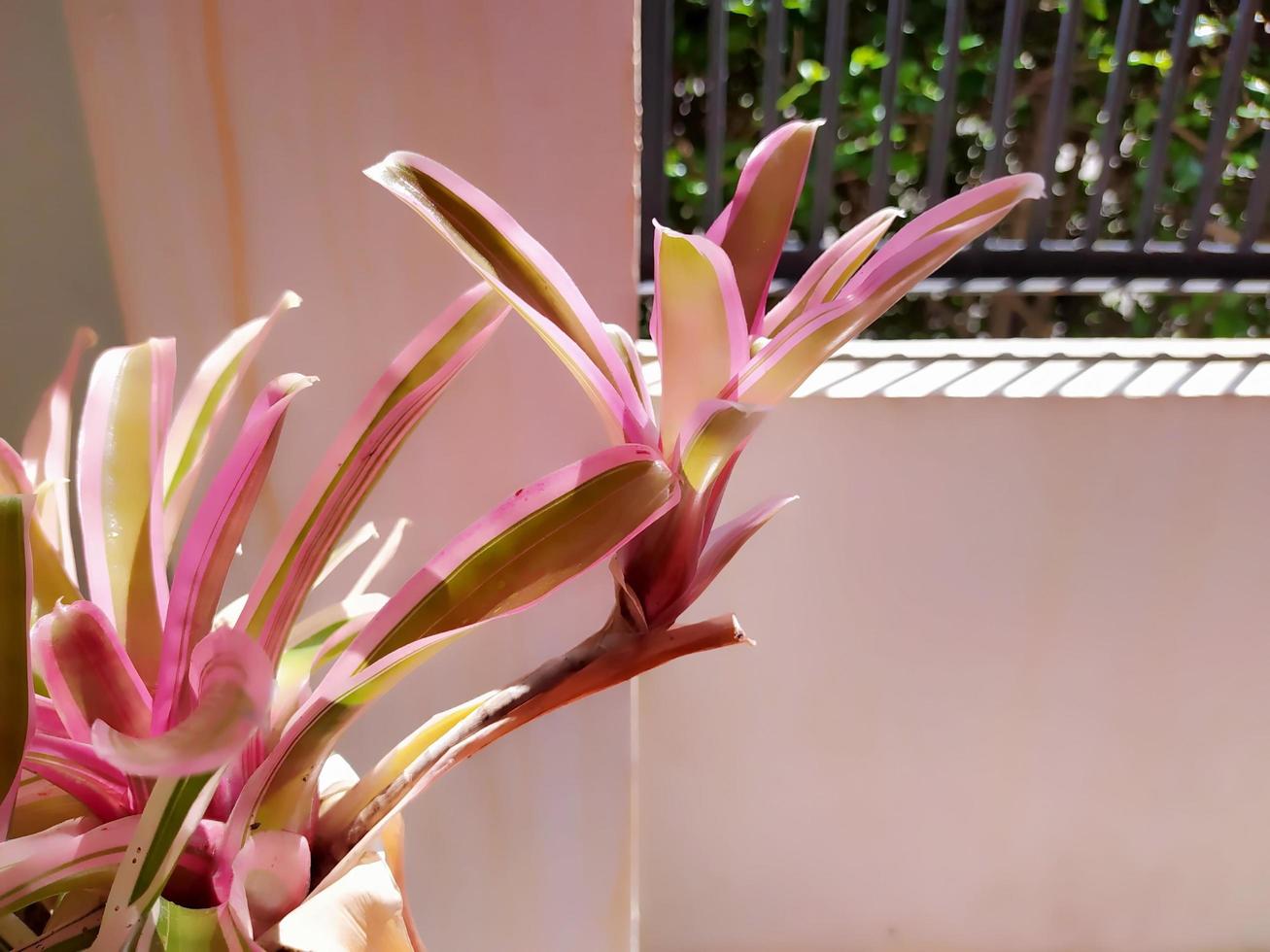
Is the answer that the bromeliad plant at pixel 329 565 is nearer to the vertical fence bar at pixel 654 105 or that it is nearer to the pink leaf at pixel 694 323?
the pink leaf at pixel 694 323

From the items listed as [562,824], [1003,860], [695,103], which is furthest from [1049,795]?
[695,103]

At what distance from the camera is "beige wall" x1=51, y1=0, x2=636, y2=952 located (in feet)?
1.33

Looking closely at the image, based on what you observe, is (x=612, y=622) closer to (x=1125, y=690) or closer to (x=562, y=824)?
(x=562, y=824)

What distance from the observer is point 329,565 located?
0.33 m

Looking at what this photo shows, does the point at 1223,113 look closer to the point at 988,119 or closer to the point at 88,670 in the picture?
the point at 988,119

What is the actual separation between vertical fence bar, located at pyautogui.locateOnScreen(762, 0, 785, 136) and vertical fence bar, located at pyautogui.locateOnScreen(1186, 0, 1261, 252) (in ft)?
1.04

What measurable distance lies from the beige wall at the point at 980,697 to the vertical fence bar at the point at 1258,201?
167 millimetres

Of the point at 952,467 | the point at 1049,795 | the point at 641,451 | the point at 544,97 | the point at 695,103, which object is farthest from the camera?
the point at 695,103

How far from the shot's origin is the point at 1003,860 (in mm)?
744

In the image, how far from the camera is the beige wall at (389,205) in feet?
1.33

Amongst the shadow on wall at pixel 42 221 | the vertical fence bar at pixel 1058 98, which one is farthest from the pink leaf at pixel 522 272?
the vertical fence bar at pixel 1058 98

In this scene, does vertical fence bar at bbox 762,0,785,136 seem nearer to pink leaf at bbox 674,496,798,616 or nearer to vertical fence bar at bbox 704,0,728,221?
vertical fence bar at bbox 704,0,728,221

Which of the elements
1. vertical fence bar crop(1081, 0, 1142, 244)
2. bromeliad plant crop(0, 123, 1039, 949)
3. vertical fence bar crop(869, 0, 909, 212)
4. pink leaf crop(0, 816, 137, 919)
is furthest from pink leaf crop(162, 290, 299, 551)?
vertical fence bar crop(1081, 0, 1142, 244)

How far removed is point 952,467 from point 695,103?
0.74m
